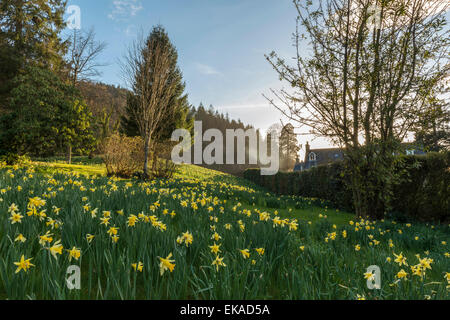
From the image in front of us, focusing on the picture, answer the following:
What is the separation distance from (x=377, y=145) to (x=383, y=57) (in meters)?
2.05

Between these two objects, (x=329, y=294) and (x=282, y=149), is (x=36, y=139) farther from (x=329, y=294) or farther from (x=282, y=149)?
(x=282, y=149)

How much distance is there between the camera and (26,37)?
1897 centimetres

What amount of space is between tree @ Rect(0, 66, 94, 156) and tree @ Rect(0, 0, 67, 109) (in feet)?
32.4

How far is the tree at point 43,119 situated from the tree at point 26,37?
32.4ft

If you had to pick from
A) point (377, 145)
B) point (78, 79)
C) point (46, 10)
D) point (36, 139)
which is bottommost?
point (377, 145)

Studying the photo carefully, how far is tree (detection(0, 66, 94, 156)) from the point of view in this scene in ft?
31.7

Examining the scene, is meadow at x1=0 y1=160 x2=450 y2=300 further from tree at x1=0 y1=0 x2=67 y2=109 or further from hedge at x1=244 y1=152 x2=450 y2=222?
tree at x1=0 y1=0 x2=67 y2=109

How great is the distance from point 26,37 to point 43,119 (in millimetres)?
14879

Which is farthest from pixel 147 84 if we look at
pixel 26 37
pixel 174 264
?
pixel 26 37

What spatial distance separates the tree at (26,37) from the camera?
17969 millimetres

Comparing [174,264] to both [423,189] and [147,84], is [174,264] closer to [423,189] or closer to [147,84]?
[423,189]
